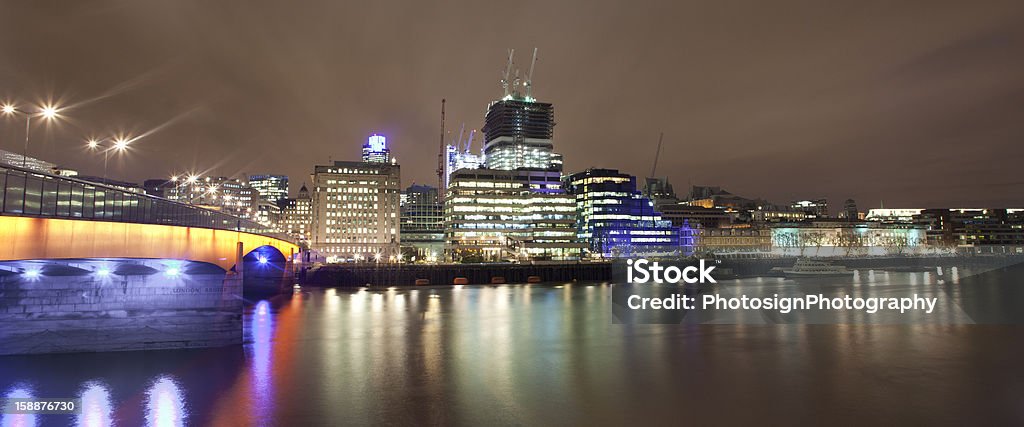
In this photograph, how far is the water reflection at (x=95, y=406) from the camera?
2355 cm

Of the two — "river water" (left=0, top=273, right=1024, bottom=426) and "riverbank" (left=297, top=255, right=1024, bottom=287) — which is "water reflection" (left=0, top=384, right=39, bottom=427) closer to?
"river water" (left=0, top=273, right=1024, bottom=426)

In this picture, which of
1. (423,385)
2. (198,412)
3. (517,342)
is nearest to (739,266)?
(517,342)

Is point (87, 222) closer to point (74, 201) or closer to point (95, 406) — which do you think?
point (74, 201)

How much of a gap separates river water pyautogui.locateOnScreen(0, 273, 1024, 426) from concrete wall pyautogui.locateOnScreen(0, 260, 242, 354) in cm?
106

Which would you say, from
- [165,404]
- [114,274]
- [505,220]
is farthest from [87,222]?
[505,220]

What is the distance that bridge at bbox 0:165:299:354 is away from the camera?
22.3 m

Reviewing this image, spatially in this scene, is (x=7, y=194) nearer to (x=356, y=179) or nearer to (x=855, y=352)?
(x=855, y=352)

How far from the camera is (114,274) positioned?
3325 centimetres

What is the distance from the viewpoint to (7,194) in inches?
778

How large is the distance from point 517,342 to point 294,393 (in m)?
19.2

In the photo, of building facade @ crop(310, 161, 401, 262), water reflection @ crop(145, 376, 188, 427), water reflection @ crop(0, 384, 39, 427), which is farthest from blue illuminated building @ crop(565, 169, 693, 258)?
water reflection @ crop(0, 384, 39, 427)

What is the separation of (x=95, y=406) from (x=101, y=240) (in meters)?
7.58

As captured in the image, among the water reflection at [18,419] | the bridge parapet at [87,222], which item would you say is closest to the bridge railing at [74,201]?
the bridge parapet at [87,222]

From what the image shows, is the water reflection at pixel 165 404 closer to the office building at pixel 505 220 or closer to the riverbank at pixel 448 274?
the riverbank at pixel 448 274
